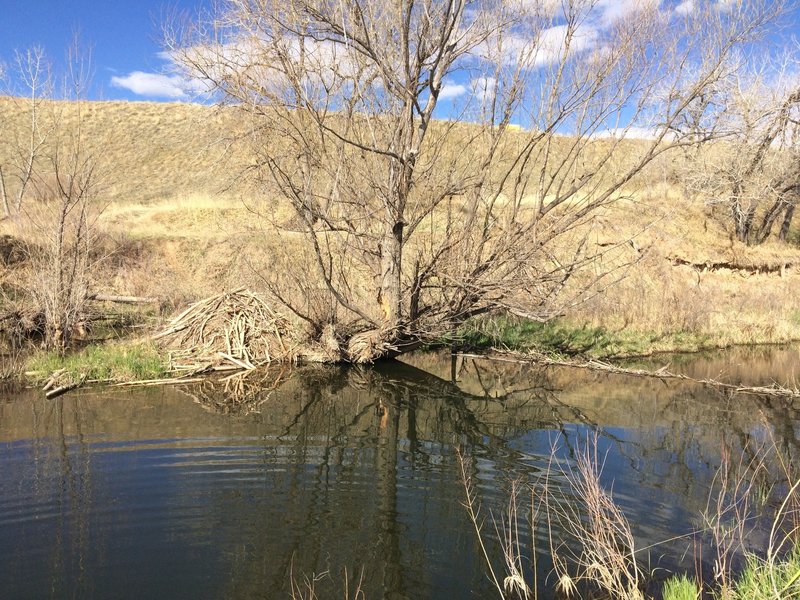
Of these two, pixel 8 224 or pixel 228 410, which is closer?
pixel 228 410

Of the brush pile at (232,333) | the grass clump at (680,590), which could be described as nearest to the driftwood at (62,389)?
the brush pile at (232,333)

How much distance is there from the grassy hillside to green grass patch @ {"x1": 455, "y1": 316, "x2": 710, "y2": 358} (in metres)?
0.08

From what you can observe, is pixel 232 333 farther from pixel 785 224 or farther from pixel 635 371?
pixel 785 224

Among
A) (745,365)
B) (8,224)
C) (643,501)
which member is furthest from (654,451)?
(8,224)

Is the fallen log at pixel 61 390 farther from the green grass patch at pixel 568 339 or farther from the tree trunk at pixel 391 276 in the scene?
the green grass patch at pixel 568 339

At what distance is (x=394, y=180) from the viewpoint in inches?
438

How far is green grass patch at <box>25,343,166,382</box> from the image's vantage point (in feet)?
34.6

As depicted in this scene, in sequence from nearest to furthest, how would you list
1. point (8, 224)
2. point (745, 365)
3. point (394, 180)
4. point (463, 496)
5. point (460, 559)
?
point (460, 559), point (463, 496), point (394, 180), point (745, 365), point (8, 224)

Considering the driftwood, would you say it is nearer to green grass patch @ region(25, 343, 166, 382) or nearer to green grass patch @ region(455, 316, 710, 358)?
green grass patch @ region(25, 343, 166, 382)

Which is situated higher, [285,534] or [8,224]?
[8,224]

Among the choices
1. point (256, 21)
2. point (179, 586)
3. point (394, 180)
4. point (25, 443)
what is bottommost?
point (179, 586)

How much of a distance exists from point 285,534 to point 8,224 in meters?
17.4

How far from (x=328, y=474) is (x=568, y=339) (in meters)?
8.95

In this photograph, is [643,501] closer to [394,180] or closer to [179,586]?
[179,586]
